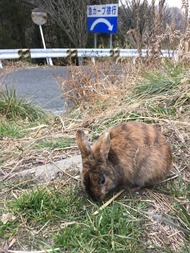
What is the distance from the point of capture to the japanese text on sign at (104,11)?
14.3 m

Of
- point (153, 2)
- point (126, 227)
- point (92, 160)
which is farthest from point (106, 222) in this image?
point (153, 2)

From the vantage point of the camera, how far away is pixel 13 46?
18.7m

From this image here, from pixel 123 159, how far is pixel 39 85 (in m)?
6.54

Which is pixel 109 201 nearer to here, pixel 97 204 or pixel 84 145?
pixel 97 204

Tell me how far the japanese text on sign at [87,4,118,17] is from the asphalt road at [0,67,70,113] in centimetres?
457

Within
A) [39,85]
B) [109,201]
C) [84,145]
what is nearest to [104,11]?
[39,85]

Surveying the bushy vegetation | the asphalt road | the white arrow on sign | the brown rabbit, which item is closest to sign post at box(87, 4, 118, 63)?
the white arrow on sign

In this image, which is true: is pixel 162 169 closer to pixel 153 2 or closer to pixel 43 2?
pixel 153 2

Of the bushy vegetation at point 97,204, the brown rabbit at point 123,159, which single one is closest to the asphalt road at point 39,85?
the bushy vegetation at point 97,204

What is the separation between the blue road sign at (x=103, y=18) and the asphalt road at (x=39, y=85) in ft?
14.9

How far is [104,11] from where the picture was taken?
1475cm

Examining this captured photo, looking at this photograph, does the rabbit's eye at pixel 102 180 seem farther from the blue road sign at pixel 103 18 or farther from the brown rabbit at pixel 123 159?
the blue road sign at pixel 103 18

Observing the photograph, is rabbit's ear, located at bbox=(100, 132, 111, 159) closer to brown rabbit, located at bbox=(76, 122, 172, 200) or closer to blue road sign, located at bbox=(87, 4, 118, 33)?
brown rabbit, located at bbox=(76, 122, 172, 200)

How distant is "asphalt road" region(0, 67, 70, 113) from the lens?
22.5 feet
